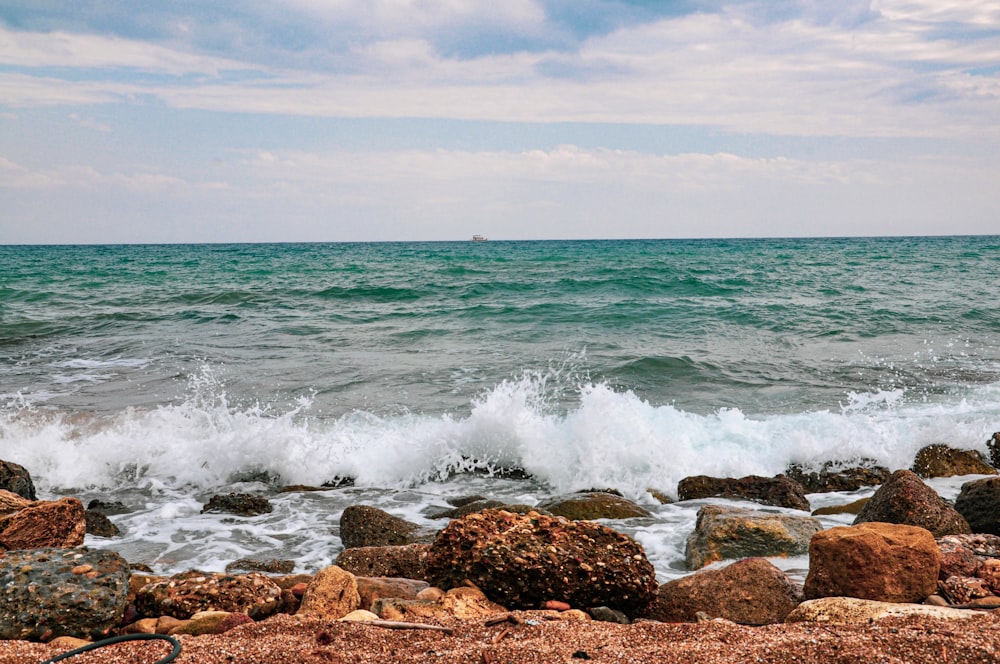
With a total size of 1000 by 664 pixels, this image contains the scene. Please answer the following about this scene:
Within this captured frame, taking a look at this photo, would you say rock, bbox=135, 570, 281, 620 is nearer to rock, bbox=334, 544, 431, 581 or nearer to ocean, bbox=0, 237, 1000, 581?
rock, bbox=334, 544, 431, 581

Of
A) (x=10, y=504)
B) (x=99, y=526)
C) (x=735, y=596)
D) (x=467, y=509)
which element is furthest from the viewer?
(x=467, y=509)

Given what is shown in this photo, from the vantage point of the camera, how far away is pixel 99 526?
541 centimetres

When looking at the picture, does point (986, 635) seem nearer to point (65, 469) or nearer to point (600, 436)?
point (600, 436)

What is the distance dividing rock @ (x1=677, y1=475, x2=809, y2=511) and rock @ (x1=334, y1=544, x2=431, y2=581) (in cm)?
287

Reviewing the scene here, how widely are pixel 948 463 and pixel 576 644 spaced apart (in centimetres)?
592

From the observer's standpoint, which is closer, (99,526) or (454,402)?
(99,526)

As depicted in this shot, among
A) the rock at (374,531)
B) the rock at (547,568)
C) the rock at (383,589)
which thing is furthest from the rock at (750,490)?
the rock at (383,589)

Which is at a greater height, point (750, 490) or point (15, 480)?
point (15, 480)

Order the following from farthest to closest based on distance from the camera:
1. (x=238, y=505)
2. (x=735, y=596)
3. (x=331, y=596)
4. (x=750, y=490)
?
(x=750, y=490) < (x=238, y=505) < (x=735, y=596) < (x=331, y=596)

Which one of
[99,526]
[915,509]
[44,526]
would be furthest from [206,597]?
[915,509]

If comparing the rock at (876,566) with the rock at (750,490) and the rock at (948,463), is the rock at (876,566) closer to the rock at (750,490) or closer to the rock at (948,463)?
the rock at (750,490)

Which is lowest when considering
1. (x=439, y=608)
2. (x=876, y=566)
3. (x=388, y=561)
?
(x=388, y=561)

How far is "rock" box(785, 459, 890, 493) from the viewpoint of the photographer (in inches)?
261

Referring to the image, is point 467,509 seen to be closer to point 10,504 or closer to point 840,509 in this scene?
point 840,509
